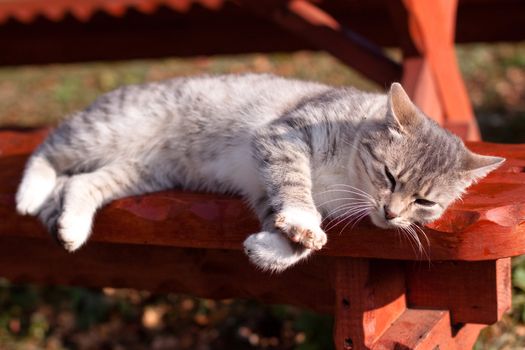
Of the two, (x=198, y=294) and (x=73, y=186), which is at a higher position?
(x=73, y=186)

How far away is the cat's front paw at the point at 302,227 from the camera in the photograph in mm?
2096

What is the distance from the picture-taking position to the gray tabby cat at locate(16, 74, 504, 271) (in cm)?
223

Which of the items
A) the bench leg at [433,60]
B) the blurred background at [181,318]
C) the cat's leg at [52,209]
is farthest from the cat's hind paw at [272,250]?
the bench leg at [433,60]

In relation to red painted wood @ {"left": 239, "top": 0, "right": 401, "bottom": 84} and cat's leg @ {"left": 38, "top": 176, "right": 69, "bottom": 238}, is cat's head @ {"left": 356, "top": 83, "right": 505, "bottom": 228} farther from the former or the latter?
red painted wood @ {"left": 239, "top": 0, "right": 401, "bottom": 84}

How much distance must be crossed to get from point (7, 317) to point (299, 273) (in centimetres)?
235

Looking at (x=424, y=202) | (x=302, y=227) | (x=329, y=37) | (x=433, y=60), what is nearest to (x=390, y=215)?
(x=424, y=202)

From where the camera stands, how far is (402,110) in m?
2.36

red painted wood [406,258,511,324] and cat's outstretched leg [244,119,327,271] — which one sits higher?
cat's outstretched leg [244,119,327,271]

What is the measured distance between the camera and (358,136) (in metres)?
2.46

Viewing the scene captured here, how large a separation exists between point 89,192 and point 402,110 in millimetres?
1137

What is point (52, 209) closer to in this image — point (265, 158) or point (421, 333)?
point (265, 158)

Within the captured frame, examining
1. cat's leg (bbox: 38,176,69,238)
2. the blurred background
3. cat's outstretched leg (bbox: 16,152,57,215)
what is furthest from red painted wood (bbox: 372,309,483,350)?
cat's outstretched leg (bbox: 16,152,57,215)

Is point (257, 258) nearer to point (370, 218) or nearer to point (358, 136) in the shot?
A: point (370, 218)

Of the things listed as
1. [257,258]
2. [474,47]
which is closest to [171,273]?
[257,258]
